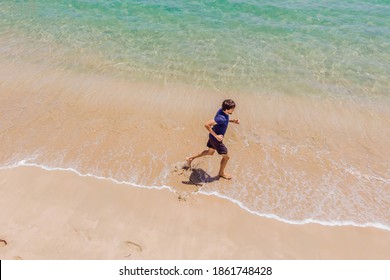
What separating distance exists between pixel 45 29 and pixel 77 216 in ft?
30.2

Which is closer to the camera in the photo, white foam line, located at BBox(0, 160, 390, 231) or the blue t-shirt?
the blue t-shirt

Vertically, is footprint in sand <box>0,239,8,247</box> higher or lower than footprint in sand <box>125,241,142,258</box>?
lower

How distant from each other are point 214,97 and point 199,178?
10.3 ft

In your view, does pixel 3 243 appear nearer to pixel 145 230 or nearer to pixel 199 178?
pixel 145 230

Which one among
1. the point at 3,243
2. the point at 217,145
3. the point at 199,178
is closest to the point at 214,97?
the point at 199,178

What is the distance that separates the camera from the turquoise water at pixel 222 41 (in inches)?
363

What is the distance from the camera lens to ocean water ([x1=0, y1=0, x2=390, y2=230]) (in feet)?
20.0

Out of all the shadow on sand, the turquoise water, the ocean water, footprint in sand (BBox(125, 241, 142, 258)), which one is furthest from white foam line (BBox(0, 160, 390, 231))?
the turquoise water

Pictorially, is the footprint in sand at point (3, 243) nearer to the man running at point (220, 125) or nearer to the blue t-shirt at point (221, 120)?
the man running at point (220, 125)

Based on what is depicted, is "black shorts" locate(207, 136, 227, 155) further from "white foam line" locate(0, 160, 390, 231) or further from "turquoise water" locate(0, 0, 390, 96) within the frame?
"turquoise water" locate(0, 0, 390, 96)

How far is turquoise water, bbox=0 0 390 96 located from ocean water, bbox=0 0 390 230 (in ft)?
0.20

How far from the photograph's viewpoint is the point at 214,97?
334 inches

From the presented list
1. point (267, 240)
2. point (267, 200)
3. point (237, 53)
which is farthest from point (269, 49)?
point (267, 240)

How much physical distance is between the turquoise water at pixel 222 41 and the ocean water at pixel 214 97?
0.06 metres
